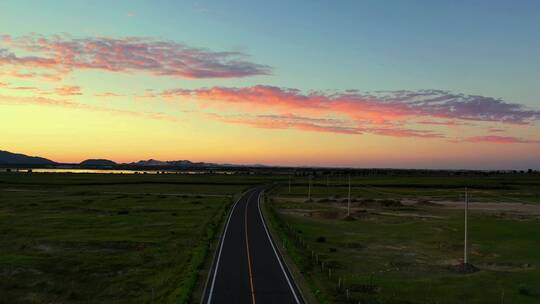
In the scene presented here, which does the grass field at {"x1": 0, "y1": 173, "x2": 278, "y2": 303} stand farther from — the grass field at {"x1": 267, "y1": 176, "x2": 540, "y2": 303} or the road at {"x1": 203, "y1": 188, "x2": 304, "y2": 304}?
the grass field at {"x1": 267, "y1": 176, "x2": 540, "y2": 303}

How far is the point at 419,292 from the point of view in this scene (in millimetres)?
37094

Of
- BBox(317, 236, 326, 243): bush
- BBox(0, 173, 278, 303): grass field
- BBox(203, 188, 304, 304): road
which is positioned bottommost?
BBox(0, 173, 278, 303): grass field

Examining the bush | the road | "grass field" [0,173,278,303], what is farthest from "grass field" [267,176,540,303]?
"grass field" [0,173,278,303]

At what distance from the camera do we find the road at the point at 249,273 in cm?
3275

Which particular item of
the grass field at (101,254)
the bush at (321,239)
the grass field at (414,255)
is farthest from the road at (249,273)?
the bush at (321,239)

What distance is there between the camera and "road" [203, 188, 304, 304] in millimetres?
32750

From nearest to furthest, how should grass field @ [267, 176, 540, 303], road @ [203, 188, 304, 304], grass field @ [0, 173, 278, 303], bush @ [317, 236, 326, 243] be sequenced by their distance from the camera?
road @ [203, 188, 304, 304]
grass field @ [267, 176, 540, 303]
grass field @ [0, 173, 278, 303]
bush @ [317, 236, 326, 243]

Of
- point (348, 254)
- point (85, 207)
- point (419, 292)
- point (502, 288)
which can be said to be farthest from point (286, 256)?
point (85, 207)

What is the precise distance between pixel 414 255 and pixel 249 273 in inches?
887

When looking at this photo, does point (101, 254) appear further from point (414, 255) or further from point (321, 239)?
point (414, 255)

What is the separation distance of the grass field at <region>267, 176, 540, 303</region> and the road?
2074 millimetres

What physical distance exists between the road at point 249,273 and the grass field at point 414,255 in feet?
6.81

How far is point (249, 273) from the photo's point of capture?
130 feet

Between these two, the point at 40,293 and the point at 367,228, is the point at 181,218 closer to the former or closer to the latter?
the point at 367,228
